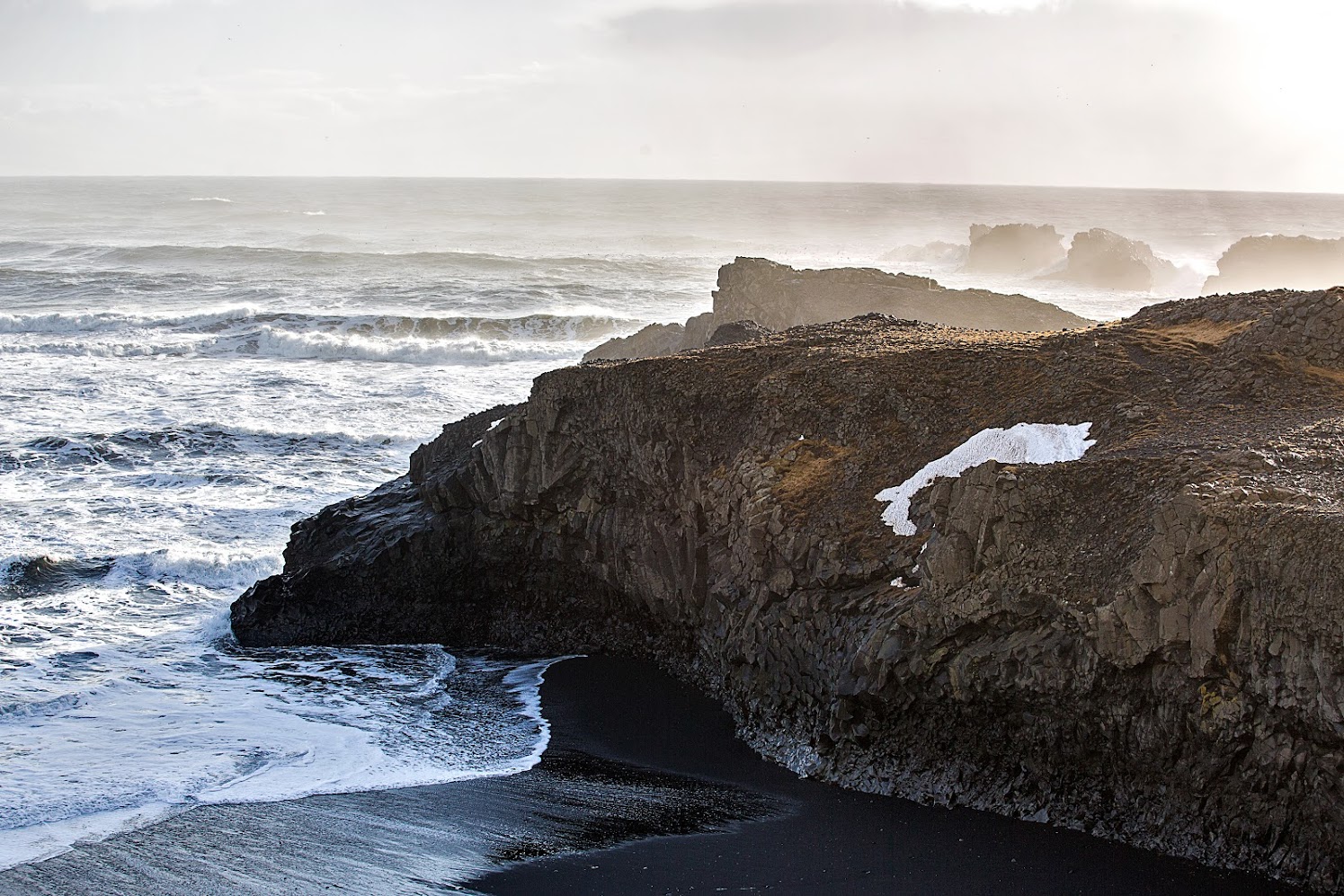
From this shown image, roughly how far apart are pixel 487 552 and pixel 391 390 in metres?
19.4

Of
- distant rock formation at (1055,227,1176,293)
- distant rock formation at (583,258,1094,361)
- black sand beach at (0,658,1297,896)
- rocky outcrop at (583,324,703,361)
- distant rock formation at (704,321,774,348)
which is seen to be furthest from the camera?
distant rock formation at (1055,227,1176,293)

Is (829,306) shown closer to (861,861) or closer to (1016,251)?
(861,861)

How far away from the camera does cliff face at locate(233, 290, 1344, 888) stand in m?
9.99

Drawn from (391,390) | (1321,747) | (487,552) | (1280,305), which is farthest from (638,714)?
(391,390)

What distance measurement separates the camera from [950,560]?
38.4 ft

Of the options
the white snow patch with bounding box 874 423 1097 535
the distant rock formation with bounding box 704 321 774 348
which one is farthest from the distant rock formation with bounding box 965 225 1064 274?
the white snow patch with bounding box 874 423 1097 535

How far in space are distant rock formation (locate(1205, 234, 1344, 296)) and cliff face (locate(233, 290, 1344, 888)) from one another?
5032 centimetres

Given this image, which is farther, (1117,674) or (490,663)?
(490,663)

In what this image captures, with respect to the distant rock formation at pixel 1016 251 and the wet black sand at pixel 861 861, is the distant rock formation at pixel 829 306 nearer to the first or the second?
the wet black sand at pixel 861 861

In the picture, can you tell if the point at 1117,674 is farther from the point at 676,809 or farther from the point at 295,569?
the point at 295,569

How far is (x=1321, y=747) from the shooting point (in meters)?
9.51

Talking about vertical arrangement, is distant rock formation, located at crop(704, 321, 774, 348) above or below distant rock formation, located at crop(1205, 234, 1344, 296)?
below

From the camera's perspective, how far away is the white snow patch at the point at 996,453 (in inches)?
514

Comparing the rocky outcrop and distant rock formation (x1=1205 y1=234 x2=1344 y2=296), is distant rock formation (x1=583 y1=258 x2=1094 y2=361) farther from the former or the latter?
distant rock formation (x1=1205 y1=234 x2=1344 y2=296)
